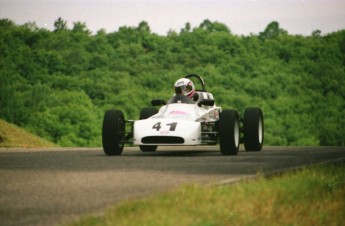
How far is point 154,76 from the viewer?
437 ft

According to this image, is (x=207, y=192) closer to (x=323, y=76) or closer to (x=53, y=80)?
(x=53, y=80)

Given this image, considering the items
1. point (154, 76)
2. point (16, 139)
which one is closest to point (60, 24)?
point (154, 76)

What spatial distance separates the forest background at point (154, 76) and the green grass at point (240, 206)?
3662 inches

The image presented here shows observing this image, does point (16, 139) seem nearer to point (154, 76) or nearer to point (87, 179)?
point (87, 179)

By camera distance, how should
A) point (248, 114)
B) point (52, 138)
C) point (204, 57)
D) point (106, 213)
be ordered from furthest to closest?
point (204, 57), point (52, 138), point (248, 114), point (106, 213)

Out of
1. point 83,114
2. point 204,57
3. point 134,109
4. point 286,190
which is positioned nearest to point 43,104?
point 83,114

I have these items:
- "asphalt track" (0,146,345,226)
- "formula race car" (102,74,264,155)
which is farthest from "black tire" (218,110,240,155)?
"asphalt track" (0,146,345,226)

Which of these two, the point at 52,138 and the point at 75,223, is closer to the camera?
the point at 75,223

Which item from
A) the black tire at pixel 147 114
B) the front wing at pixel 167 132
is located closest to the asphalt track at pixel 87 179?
the front wing at pixel 167 132

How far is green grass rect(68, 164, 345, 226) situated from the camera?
7711 mm

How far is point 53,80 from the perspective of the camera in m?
116

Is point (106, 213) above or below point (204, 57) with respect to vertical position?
below

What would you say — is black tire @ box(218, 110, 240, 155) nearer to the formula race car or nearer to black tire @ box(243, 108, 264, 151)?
the formula race car

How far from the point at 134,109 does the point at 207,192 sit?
109m
